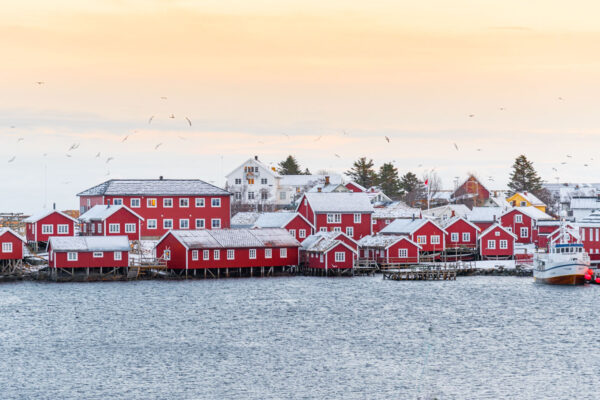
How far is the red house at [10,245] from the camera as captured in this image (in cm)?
8294

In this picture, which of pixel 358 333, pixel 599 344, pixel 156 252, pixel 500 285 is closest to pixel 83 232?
pixel 156 252

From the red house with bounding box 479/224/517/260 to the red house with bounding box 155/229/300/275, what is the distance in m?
20.7

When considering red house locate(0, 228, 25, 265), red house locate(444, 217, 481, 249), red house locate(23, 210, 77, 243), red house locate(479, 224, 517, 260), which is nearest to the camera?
red house locate(0, 228, 25, 265)

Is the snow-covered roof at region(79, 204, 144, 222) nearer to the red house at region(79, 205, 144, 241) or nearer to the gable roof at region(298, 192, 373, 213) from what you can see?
the red house at region(79, 205, 144, 241)

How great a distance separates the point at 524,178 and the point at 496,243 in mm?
66253

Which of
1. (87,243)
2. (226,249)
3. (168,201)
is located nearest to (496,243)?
(226,249)

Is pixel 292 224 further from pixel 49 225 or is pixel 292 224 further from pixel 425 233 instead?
pixel 49 225

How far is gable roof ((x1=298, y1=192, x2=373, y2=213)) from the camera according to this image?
Result: 10194cm

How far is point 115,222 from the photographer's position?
3733 inches

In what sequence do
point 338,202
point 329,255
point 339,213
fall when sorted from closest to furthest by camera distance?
point 329,255 → point 339,213 → point 338,202

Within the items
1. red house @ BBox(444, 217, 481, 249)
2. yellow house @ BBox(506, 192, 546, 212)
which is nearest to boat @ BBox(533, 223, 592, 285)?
red house @ BBox(444, 217, 481, 249)

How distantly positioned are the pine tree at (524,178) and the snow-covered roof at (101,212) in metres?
82.1

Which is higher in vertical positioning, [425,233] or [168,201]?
[168,201]

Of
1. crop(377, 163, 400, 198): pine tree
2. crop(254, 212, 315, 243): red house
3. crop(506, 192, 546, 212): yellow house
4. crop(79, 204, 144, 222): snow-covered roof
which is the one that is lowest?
crop(254, 212, 315, 243): red house
